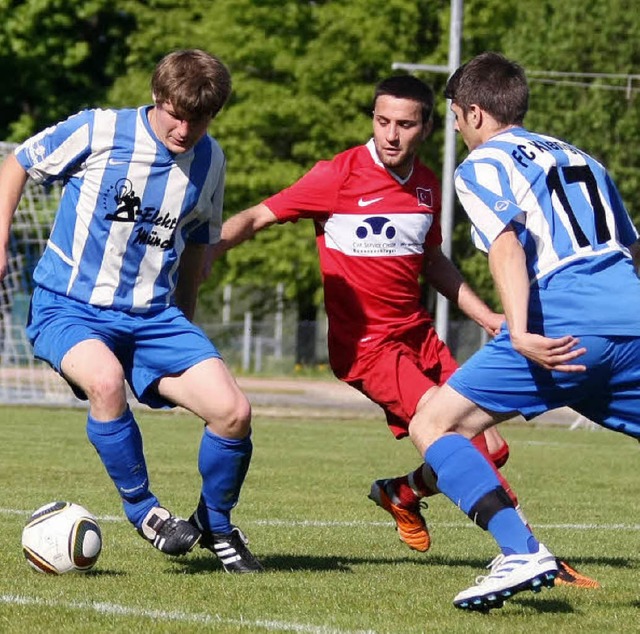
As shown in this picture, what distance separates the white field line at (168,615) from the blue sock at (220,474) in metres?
1.11

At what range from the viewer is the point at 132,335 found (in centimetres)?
655

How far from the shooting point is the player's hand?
5.23 meters

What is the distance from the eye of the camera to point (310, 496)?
10211 millimetres

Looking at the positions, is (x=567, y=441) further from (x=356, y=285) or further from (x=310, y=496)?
(x=356, y=285)

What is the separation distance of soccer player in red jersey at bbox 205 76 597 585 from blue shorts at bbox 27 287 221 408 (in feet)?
3.06

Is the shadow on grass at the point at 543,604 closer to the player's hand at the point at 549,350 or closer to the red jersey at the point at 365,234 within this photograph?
the player's hand at the point at 549,350

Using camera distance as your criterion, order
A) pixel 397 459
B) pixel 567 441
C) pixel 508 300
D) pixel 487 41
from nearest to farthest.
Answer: pixel 508 300 → pixel 397 459 → pixel 567 441 → pixel 487 41

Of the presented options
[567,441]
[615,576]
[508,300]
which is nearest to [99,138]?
[508,300]

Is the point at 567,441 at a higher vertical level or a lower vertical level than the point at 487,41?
lower

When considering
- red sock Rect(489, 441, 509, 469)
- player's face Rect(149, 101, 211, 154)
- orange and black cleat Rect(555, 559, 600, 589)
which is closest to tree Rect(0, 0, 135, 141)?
red sock Rect(489, 441, 509, 469)

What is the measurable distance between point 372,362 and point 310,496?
2844 mm

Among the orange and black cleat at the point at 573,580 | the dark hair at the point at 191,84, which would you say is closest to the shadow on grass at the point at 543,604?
the orange and black cleat at the point at 573,580

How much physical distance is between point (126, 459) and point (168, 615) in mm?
1186

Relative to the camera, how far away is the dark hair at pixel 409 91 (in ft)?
24.2
